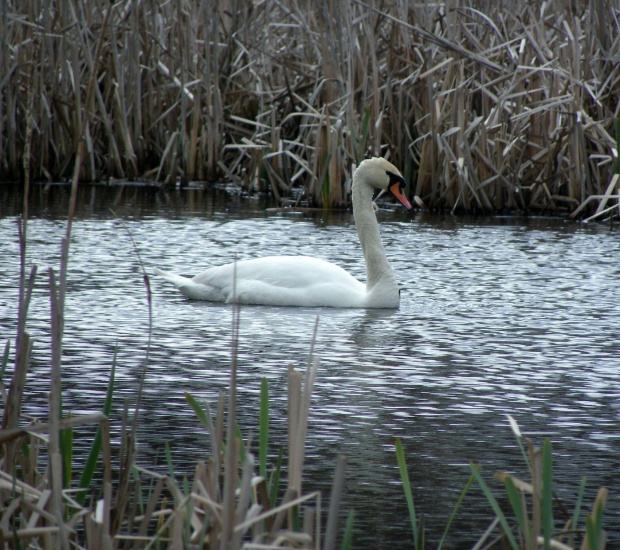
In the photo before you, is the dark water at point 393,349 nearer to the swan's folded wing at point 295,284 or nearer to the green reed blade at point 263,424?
the swan's folded wing at point 295,284

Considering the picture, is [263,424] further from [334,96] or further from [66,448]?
[334,96]

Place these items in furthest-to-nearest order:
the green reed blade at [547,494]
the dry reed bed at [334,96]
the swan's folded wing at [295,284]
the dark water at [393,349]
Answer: the dry reed bed at [334,96], the swan's folded wing at [295,284], the dark water at [393,349], the green reed blade at [547,494]

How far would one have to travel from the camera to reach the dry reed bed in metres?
10.9

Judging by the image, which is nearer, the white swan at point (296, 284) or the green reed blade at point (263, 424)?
the green reed blade at point (263, 424)

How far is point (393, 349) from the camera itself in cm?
599

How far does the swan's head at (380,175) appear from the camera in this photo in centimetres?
785

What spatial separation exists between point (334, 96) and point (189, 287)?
488 centimetres

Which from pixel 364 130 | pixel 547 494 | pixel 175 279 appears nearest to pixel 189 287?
pixel 175 279

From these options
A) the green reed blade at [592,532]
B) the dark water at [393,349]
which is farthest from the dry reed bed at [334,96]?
the green reed blade at [592,532]

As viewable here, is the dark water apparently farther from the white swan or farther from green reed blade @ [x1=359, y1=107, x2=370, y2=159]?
green reed blade @ [x1=359, y1=107, x2=370, y2=159]

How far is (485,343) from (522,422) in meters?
1.57

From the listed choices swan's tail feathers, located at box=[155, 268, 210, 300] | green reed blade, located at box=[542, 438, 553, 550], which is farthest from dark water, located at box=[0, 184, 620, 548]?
green reed blade, located at box=[542, 438, 553, 550]

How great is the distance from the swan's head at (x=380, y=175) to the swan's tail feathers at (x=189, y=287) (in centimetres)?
127

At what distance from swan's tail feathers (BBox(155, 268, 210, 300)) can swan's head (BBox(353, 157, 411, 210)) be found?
127 centimetres
